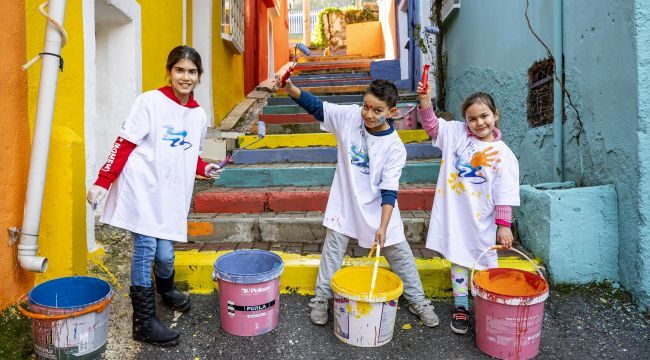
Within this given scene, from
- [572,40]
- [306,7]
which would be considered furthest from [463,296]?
[306,7]

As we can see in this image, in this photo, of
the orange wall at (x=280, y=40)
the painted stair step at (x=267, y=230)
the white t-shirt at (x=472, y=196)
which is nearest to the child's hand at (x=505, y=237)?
the white t-shirt at (x=472, y=196)

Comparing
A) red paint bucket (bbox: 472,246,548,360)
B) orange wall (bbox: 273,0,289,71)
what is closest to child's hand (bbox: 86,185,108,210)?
red paint bucket (bbox: 472,246,548,360)

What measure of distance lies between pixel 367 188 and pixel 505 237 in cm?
84

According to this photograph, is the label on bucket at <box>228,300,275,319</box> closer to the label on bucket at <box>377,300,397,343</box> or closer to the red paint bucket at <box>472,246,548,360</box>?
the label on bucket at <box>377,300,397,343</box>

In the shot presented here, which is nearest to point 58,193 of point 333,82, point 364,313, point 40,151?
point 40,151

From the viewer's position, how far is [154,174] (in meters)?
2.57

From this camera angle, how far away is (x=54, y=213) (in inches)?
107

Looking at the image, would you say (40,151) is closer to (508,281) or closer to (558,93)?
(508,281)

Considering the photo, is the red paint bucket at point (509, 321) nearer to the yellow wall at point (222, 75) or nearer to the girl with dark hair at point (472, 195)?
the girl with dark hair at point (472, 195)

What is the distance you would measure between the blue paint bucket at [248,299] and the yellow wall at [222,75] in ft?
15.1

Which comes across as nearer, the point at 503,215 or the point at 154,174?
the point at 154,174

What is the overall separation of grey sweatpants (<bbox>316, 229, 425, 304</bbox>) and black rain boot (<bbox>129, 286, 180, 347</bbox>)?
0.91m

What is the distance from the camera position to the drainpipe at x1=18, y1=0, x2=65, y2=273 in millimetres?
2535

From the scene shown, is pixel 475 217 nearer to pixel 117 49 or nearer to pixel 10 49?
pixel 10 49
